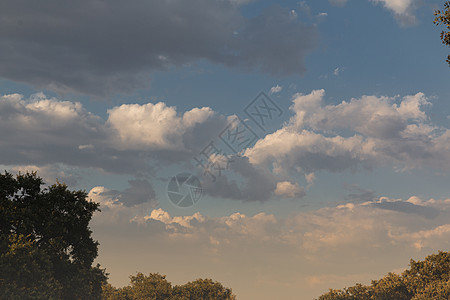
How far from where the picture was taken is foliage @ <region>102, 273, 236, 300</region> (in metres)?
104

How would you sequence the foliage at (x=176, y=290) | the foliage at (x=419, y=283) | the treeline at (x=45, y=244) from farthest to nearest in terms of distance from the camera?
the foliage at (x=176, y=290), the foliage at (x=419, y=283), the treeline at (x=45, y=244)

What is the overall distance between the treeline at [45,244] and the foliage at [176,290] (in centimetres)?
5327

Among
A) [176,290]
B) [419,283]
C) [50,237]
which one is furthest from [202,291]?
[50,237]

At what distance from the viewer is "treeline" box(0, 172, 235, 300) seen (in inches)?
1614

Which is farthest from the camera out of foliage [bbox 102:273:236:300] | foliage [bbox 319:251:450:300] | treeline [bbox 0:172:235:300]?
foliage [bbox 102:273:236:300]

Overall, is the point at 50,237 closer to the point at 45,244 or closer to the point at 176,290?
the point at 45,244

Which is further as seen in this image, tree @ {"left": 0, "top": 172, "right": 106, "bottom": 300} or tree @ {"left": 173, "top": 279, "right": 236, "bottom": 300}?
tree @ {"left": 173, "top": 279, "right": 236, "bottom": 300}

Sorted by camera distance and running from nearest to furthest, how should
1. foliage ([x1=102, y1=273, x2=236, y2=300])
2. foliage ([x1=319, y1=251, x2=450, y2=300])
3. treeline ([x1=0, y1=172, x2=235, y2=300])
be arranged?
treeline ([x1=0, y1=172, x2=235, y2=300]) < foliage ([x1=319, y1=251, x2=450, y2=300]) < foliage ([x1=102, y1=273, x2=236, y2=300])

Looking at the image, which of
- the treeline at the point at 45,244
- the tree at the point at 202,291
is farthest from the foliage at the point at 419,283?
the treeline at the point at 45,244

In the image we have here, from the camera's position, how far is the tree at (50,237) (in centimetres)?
4175

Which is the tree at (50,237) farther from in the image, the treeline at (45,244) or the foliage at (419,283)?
the foliage at (419,283)

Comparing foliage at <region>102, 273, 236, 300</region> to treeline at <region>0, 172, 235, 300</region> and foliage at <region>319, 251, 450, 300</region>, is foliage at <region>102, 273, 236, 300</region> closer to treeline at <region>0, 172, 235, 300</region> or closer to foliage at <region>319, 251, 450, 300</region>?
foliage at <region>319, 251, 450, 300</region>

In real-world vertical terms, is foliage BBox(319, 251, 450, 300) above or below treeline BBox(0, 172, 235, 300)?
below

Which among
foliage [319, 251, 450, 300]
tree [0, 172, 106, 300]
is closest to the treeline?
tree [0, 172, 106, 300]
